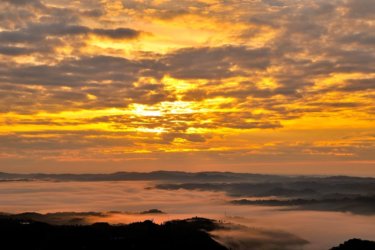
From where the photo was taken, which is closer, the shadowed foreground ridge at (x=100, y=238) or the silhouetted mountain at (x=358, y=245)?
the shadowed foreground ridge at (x=100, y=238)

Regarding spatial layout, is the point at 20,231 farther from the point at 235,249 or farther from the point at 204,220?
the point at 204,220

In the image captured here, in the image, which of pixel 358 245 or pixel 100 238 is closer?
pixel 358 245

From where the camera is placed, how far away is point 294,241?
166625mm

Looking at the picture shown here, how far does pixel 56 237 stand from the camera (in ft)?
299

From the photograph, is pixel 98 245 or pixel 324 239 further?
pixel 324 239

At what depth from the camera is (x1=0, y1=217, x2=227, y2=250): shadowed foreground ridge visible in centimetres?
8775

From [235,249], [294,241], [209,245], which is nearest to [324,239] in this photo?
[294,241]

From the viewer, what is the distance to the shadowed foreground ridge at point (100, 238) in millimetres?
87750

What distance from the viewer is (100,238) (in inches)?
3656

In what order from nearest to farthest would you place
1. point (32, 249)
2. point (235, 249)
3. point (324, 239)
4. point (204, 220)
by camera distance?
point (32, 249) < point (235, 249) < point (204, 220) < point (324, 239)

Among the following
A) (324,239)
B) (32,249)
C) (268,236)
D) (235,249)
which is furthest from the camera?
(324,239)

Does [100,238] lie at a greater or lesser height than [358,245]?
lesser

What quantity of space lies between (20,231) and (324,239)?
120 m

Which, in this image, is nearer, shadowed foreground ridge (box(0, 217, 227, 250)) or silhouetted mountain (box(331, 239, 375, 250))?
shadowed foreground ridge (box(0, 217, 227, 250))
